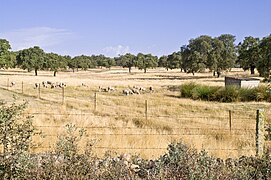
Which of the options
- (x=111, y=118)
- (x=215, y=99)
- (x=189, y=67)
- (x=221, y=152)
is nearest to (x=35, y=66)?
(x=189, y=67)

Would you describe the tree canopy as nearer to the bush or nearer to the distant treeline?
the distant treeline

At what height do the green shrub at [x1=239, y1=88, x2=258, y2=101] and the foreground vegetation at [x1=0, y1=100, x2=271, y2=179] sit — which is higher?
the foreground vegetation at [x1=0, y1=100, x2=271, y2=179]

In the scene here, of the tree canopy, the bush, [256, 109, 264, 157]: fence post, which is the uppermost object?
the tree canopy

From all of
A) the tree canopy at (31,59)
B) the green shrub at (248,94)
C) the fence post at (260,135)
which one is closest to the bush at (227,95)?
the green shrub at (248,94)

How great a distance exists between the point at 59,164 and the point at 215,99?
29.8 meters

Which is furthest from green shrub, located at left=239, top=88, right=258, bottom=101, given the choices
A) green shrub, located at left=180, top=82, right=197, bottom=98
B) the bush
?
green shrub, located at left=180, top=82, right=197, bottom=98

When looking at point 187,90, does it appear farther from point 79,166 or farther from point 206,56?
point 206,56

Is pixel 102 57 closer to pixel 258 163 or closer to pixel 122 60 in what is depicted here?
pixel 122 60

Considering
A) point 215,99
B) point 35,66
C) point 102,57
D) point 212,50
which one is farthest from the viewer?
point 102,57

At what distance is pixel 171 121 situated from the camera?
19.2m

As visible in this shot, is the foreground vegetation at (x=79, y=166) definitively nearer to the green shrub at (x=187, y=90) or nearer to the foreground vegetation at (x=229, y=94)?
the foreground vegetation at (x=229, y=94)

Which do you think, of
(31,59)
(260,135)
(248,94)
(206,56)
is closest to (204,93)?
(248,94)

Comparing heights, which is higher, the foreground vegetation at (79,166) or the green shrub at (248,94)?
the foreground vegetation at (79,166)

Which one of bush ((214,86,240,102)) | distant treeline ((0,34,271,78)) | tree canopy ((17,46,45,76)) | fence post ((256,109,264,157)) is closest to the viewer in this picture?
fence post ((256,109,264,157))
